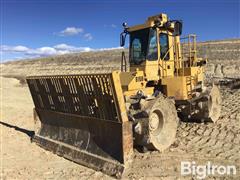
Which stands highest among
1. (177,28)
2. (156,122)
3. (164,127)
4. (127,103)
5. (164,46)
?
(177,28)

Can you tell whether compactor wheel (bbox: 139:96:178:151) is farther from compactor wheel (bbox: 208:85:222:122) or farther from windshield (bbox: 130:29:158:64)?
compactor wheel (bbox: 208:85:222:122)

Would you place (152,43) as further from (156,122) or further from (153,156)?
(153,156)

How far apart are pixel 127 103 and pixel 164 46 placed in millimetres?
2090

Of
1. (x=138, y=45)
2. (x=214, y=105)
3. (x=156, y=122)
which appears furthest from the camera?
(x=214, y=105)

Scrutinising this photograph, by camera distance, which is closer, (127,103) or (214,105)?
(127,103)

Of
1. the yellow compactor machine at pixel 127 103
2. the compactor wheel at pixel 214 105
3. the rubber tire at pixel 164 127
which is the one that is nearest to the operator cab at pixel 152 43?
the yellow compactor machine at pixel 127 103

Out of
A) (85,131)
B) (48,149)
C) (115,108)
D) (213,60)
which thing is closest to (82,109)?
(85,131)

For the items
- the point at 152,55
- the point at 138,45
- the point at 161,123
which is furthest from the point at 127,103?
the point at 138,45

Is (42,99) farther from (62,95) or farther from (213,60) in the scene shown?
(213,60)

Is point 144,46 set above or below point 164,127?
above

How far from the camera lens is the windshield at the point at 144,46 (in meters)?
7.40

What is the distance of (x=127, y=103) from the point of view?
21.4 feet

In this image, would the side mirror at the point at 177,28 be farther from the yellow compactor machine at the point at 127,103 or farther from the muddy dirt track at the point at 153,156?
the muddy dirt track at the point at 153,156

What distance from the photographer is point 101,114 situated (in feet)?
19.8
